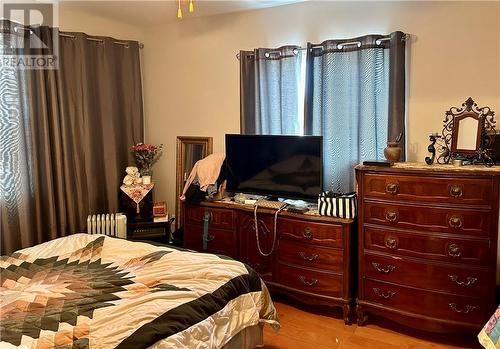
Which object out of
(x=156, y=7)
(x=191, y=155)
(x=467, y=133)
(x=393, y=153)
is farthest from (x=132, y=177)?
A: (x=467, y=133)

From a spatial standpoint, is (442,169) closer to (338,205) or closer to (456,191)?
(456,191)

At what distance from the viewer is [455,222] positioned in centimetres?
259

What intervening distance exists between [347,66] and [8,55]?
2.73 metres

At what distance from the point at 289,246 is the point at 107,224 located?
1.74 metres

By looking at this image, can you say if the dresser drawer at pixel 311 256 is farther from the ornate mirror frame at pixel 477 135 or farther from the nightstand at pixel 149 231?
the nightstand at pixel 149 231

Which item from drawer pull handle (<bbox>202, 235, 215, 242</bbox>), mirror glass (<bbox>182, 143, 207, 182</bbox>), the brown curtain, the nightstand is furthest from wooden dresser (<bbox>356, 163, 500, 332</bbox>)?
the brown curtain

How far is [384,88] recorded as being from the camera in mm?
3176

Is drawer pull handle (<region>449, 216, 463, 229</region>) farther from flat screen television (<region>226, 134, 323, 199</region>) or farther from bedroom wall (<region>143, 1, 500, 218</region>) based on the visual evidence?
flat screen television (<region>226, 134, 323, 199</region>)

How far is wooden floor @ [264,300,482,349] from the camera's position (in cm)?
273

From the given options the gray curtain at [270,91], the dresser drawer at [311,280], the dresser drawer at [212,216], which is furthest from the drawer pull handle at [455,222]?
the dresser drawer at [212,216]

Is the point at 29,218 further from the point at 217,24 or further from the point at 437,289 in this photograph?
the point at 437,289

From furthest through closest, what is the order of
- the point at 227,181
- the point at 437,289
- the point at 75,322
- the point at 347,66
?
the point at 227,181
the point at 347,66
the point at 437,289
the point at 75,322

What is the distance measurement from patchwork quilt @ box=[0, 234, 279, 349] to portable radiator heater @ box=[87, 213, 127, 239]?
1103 millimetres

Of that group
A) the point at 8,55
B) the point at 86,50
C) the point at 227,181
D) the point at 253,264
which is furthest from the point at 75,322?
the point at 86,50
